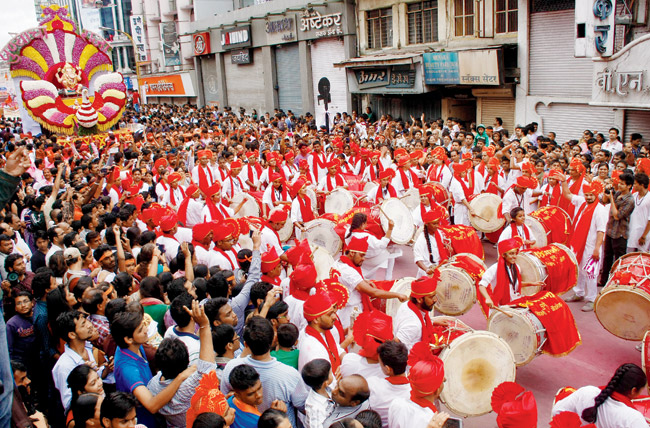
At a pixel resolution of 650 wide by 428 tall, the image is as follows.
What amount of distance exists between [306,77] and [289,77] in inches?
88.0

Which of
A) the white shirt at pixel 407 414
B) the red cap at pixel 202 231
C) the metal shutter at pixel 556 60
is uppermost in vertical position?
the metal shutter at pixel 556 60

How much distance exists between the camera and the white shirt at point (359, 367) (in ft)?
12.7

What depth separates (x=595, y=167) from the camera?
9.54 metres

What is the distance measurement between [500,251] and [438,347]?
61.2 inches

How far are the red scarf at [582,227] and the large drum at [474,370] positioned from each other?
11.5 ft

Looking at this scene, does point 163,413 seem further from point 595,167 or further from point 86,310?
point 595,167

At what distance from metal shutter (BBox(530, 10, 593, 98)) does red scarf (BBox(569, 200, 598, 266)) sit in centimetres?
817

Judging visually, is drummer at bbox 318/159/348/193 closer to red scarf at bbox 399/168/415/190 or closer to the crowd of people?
the crowd of people

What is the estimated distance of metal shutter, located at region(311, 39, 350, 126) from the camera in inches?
928

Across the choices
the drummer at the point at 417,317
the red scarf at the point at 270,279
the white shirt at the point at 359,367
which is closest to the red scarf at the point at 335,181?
the red scarf at the point at 270,279

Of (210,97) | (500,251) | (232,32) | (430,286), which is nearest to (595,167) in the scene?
(500,251)

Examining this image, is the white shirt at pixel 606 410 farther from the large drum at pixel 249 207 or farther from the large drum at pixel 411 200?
the large drum at pixel 249 207

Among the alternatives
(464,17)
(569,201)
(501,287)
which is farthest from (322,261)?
(464,17)

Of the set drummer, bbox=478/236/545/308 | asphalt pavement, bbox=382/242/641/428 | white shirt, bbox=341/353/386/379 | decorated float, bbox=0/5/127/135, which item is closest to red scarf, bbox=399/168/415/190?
asphalt pavement, bbox=382/242/641/428
